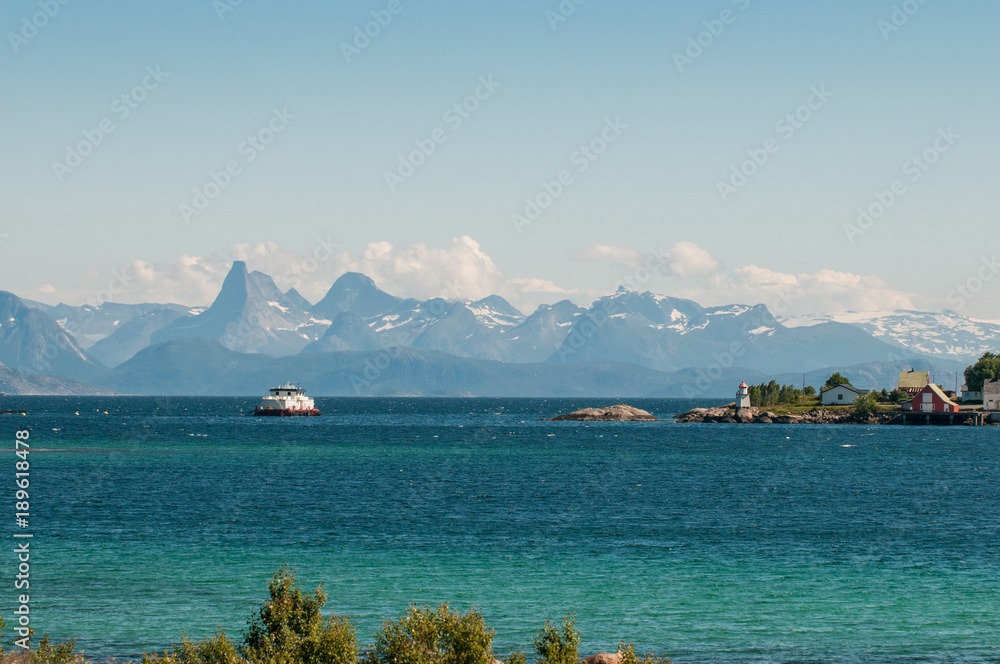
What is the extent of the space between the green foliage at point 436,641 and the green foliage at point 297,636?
1.21 m

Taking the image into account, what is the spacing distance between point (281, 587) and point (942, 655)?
27420mm

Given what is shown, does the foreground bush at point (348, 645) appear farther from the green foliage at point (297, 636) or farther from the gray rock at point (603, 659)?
the gray rock at point (603, 659)

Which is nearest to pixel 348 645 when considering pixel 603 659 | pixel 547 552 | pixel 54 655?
pixel 54 655

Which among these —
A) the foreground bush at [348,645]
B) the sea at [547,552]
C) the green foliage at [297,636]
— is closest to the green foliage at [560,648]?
the foreground bush at [348,645]

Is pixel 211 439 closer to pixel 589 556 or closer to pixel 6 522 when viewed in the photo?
pixel 6 522

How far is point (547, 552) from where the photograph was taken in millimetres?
58781

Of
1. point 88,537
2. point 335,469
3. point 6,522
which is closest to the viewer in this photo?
point 88,537

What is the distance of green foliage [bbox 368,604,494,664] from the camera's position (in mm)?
28875

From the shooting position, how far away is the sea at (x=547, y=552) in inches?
1671

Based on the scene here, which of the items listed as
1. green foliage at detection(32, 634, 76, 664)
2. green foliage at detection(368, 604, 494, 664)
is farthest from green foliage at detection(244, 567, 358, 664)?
green foliage at detection(32, 634, 76, 664)

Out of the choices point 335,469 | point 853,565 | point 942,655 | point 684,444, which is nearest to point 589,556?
point 853,565

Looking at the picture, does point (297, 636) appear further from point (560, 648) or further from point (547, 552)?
point (547, 552)

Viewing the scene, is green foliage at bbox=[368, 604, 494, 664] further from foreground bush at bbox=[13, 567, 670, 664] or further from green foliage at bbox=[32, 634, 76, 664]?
green foliage at bbox=[32, 634, 76, 664]

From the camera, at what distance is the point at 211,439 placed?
175 metres
